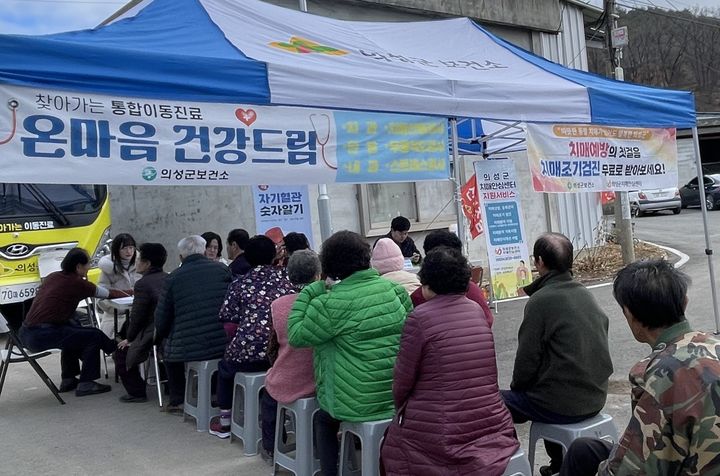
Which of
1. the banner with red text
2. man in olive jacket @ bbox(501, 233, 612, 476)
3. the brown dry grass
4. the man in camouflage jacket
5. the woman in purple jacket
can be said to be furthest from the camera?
the brown dry grass

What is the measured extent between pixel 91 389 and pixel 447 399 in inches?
171

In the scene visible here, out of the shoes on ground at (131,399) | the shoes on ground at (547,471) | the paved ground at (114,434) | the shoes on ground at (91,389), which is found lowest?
the shoes on ground at (547,471)

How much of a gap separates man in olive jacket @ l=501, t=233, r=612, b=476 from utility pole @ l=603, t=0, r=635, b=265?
8125mm

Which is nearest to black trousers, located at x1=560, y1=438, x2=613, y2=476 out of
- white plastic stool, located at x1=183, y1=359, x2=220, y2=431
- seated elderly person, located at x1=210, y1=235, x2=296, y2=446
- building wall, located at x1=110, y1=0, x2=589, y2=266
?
seated elderly person, located at x1=210, y1=235, x2=296, y2=446

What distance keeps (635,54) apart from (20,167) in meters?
50.4

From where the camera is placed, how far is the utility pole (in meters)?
10.8

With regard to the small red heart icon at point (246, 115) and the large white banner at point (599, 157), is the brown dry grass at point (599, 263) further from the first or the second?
the small red heart icon at point (246, 115)

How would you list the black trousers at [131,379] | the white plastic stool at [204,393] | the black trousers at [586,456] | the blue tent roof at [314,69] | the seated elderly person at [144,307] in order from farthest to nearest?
the black trousers at [131,379]
the seated elderly person at [144,307]
the white plastic stool at [204,393]
the blue tent roof at [314,69]
the black trousers at [586,456]

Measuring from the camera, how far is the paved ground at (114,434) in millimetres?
4348

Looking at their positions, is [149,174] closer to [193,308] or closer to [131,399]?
[193,308]

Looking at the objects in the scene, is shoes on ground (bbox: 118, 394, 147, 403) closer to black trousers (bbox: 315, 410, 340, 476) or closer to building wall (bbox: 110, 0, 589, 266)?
A: black trousers (bbox: 315, 410, 340, 476)

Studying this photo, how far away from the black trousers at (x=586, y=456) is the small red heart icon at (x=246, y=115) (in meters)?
2.62

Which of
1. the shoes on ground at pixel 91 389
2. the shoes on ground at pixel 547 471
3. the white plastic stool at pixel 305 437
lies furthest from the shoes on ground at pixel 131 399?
the shoes on ground at pixel 547 471

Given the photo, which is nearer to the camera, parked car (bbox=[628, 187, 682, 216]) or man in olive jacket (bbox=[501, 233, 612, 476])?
man in olive jacket (bbox=[501, 233, 612, 476])
